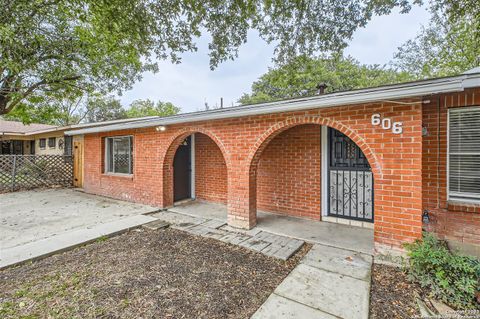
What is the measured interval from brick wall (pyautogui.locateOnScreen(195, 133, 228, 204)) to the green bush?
5067mm

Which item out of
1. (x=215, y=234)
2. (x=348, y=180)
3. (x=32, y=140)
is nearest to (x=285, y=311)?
(x=215, y=234)

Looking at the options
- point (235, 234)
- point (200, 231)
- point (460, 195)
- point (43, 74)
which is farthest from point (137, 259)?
point (43, 74)

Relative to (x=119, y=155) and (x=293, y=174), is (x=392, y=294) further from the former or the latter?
(x=119, y=155)

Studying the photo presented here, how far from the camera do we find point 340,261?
3.60 m

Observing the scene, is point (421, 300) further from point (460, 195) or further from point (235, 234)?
point (235, 234)

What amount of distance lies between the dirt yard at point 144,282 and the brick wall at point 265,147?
4.83ft

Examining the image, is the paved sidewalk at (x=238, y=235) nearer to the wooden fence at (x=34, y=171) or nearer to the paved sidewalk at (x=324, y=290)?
the paved sidewalk at (x=324, y=290)

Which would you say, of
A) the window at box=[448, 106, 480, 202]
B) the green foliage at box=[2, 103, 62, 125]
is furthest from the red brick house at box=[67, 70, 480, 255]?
the green foliage at box=[2, 103, 62, 125]

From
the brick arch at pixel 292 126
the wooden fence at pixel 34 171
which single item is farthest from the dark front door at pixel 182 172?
the wooden fence at pixel 34 171

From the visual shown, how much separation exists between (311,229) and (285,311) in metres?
2.72

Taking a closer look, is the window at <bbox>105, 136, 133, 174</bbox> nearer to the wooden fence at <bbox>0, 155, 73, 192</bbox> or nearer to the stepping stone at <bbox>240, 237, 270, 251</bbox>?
the wooden fence at <bbox>0, 155, 73, 192</bbox>

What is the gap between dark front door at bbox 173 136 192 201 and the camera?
7.57m

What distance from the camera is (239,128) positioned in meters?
5.16

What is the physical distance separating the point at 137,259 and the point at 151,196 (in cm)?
349
